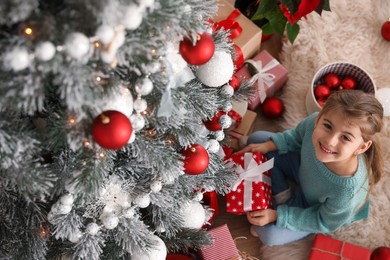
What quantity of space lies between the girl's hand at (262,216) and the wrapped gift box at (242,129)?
0.24m

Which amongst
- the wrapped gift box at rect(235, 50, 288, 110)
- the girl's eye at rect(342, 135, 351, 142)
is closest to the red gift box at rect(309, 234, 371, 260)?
the girl's eye at rect(342, 135, 351, 142)

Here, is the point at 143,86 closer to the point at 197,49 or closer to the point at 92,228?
the point at 197,49

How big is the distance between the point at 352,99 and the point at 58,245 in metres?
0.77

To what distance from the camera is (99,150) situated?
A: 2.59 feet

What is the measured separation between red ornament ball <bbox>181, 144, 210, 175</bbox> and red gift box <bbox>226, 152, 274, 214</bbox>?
38 centimetres

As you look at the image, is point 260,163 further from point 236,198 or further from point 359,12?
point 359,12

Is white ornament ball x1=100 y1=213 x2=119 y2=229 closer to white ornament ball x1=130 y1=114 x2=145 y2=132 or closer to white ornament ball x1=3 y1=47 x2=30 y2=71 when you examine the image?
white ornament ball x1=130 y1=114 x2=145 y2=132

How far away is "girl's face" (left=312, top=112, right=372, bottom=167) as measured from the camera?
1083 millimetres

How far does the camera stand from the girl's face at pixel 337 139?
1.08 meters

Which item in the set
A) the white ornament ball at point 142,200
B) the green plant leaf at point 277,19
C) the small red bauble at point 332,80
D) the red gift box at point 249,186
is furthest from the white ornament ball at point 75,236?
the small red bauble at point 332,80

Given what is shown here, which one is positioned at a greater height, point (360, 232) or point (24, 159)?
point (24, 159)

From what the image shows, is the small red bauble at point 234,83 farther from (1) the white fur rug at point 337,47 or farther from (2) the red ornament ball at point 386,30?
(2) the red ornament ball at point 386,30

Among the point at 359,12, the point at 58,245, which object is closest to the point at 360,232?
the point at 359,12

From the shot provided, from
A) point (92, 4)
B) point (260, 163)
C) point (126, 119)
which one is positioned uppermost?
point (92, 4)
